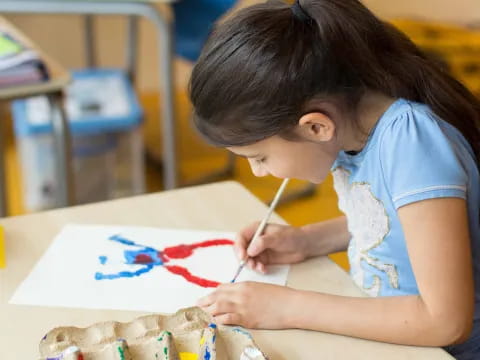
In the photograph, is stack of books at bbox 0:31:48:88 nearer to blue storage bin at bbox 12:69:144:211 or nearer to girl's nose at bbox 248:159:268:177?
blue storage bin at bbox 12:69:144:211

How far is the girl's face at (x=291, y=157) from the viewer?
765 mm

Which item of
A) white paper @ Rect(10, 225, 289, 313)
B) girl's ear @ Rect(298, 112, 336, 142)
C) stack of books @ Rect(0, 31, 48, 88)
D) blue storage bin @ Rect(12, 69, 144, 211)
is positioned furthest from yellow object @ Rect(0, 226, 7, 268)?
blue storage bin @ Rect(12, 69, 144, 211)

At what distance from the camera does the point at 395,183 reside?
2.39 feet

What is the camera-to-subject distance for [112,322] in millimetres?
704

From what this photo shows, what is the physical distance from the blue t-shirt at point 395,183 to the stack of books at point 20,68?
34.0 inches

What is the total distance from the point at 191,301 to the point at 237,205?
0.91 ft

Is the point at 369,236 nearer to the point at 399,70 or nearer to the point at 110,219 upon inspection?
the point at 399,70

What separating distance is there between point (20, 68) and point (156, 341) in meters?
1.01

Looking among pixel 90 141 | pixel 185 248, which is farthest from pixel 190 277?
pixel 90 141

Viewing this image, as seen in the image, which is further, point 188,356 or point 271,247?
point 271,247

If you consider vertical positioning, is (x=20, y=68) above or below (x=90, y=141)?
above

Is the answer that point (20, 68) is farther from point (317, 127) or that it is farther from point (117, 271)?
point (317, 127)

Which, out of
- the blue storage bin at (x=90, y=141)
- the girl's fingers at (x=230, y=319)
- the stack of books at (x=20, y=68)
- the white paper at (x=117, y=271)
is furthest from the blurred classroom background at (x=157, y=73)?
the girl's fingers at (x=230, y=319)

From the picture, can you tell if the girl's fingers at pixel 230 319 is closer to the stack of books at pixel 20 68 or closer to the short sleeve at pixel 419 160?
the short sleeve at pixel 419 160
